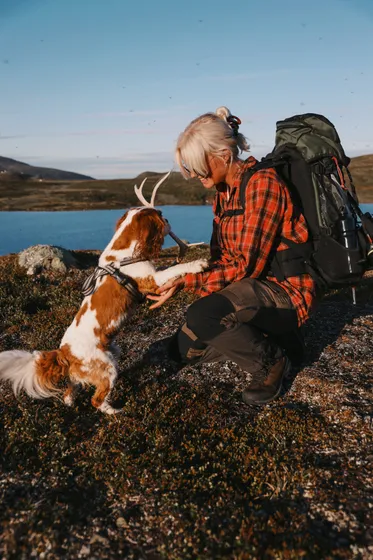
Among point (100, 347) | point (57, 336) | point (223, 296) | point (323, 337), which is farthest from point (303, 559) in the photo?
point (57, 336)

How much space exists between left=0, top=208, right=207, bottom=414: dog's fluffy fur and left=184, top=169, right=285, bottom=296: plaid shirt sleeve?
0.20m

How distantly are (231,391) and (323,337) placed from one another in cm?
232

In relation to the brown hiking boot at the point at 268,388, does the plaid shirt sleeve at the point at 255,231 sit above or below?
above

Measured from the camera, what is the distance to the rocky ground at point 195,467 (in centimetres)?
367

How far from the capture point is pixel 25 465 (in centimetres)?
478

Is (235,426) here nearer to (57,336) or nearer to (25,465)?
(25,465)

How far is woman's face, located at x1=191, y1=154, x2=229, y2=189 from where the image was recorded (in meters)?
5.26

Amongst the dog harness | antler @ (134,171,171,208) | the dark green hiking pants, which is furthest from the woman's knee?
antler @ (134,171,171,208)

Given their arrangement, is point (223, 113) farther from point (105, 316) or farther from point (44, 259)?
point (44, 259)

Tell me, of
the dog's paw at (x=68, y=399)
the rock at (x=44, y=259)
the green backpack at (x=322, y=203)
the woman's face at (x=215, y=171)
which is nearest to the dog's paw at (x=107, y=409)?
the dog's paw at (x=68, y=399)

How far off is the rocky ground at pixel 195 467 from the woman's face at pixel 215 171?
9.20ft

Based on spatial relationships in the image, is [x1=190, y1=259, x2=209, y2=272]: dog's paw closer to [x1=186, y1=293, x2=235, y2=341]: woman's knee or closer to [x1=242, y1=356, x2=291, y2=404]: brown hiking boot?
[x1=186, y1=293, x2=235, y2=341]: woman's knee

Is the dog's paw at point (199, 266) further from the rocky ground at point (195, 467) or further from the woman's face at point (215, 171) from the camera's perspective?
the rocky ground at point (195, 467)

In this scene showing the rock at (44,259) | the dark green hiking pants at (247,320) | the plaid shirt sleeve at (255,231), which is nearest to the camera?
the plaid shirt sleeve at (255,231)
